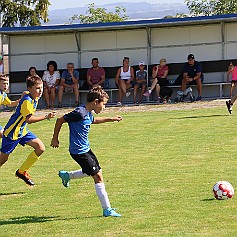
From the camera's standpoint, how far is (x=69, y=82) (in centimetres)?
2616

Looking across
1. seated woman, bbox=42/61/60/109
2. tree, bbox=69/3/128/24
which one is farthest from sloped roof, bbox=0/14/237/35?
tree, bbox=69/3/128/24

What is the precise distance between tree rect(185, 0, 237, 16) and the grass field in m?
47.3

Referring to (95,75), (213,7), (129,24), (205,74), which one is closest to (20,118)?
(95,75)

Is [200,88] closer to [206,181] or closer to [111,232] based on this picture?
[206,181]

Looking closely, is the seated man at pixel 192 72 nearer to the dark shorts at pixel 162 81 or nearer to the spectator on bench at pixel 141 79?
the dark shorts at pixel 162 81

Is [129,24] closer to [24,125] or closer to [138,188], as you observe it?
[24,125]

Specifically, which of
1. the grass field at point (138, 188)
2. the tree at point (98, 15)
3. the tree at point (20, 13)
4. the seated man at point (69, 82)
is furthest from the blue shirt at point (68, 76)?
the tree at point (98, 15)

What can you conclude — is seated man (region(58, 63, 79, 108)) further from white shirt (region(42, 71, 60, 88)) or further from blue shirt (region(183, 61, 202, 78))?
blue shirt (region(183, 61, 202, 78))

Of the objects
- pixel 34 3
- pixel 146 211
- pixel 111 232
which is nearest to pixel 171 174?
pixel 146 211

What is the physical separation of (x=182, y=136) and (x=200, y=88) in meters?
8.75

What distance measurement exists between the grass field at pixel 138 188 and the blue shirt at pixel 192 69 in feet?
22.3

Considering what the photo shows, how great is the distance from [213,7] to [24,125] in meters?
56.3

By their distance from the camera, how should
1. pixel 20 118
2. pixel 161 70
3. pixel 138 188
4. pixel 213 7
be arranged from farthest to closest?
pixel 213 7, pixel 161 70, pixel 20 118, pixel 138 188

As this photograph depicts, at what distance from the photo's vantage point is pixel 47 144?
55.2 ft
